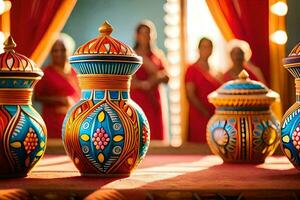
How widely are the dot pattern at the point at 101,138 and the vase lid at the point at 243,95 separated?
1.46 ft

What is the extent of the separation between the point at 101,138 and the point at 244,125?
0.45m

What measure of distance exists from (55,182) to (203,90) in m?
1.15

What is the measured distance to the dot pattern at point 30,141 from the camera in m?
1.24

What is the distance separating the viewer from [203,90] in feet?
7.32

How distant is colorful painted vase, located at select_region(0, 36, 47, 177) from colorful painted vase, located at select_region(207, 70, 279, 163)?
485 mm

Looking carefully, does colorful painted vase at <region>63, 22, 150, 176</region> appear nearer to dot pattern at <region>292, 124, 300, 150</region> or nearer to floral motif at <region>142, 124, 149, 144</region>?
floral motif at <region>142, 124, 149, 144</region>

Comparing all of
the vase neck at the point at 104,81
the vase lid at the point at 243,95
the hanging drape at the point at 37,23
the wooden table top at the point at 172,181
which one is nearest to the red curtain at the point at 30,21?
the hanging drape at the point at 37,23

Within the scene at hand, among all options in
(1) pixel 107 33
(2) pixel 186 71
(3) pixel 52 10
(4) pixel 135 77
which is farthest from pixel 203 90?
(1) pixel 107 33

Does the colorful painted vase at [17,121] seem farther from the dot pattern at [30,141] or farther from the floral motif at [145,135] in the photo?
the floral motif at [145,135]

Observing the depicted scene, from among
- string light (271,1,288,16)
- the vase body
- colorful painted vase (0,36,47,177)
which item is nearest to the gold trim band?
colorful painted vase (0,36,47,177)

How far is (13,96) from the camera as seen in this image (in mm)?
1257

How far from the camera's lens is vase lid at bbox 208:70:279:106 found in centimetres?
154

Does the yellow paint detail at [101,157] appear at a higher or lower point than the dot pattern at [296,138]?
lower

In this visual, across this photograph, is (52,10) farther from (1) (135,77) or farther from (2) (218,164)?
(2) (218,164)
